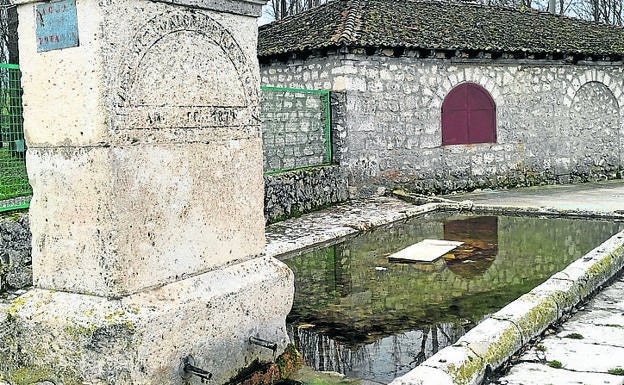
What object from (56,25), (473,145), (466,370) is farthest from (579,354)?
(473,145)

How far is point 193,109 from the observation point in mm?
3775

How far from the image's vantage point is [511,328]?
463 centimetres

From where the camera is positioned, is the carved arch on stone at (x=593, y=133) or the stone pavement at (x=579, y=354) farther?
the carved arch on stone at (x=593, y=133)

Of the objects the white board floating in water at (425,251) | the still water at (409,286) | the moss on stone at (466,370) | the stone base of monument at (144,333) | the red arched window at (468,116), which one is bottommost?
the still water at (409,286)

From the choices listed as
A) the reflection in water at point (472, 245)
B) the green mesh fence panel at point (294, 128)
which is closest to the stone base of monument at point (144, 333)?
the reflection in water at point (472, 245)

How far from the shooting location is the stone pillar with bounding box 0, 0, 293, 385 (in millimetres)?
3330

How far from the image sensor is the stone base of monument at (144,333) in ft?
11.0

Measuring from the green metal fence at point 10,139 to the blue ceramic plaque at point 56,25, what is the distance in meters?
4.04

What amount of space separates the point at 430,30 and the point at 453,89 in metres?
1.26

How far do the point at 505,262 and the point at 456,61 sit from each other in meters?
7.64

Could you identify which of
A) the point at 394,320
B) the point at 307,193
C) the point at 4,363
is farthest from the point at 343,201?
the point at 4,363

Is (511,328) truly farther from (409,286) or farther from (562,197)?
(562,197)

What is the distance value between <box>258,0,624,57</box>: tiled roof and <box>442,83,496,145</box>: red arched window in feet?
3.04

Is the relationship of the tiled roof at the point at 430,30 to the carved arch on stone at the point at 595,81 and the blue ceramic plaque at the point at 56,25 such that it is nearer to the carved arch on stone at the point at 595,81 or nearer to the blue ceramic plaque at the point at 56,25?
the carved arch on stone at the point at 595,81
